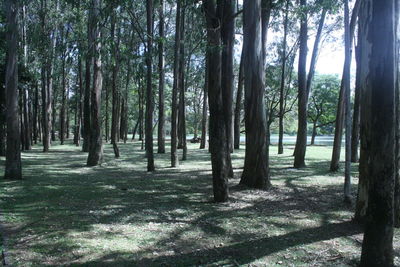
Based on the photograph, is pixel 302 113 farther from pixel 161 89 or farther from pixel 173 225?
pixel 173 225

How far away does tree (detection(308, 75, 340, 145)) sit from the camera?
141 feet

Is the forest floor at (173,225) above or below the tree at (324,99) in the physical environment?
below

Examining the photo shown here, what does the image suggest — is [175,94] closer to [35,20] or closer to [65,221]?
[65,221]

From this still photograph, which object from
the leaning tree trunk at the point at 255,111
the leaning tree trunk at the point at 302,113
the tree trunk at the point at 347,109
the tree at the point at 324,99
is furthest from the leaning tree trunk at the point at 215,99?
the tree at the point at 324,99

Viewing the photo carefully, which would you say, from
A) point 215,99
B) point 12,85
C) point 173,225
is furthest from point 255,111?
point 12,85

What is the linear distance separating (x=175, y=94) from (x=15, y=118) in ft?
26.8

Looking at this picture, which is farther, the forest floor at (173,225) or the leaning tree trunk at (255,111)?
the leaning tree trunk at (255,111)

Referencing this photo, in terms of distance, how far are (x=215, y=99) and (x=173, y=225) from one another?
2.89m

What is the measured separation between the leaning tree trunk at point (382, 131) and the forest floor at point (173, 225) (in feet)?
2.91

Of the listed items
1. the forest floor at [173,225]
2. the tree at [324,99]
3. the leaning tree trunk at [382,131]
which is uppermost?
the tree at [324,99]

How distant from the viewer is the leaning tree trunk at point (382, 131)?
12.9 feet

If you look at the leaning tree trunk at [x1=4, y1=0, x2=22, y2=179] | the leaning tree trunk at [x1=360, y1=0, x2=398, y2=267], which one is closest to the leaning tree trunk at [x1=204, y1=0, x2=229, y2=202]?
the leaning tree trunk at [x1=360, y1=0, x2=398, y2=267]

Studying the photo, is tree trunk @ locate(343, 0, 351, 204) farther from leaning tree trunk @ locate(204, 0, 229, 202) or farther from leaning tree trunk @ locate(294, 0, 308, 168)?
leaning tree trunk @ locate(294, 0, 308, 168)

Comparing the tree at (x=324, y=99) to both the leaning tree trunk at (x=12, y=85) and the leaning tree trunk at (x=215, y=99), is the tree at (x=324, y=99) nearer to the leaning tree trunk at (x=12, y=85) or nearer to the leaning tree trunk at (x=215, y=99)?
the leaning tree trunk at (x=215, y=99)
